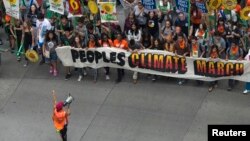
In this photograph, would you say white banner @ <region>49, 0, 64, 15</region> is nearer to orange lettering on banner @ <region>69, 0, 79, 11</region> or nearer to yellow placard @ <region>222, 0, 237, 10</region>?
orange lettering on banner @ <region>69, 0, 79, 11</region>

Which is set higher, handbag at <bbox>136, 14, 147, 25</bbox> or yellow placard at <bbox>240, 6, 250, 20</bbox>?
yellow placard at <bbox>240, 6, 250, 20</bbox>

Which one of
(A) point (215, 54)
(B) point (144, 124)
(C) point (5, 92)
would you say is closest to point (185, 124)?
(B) point (144, 124)

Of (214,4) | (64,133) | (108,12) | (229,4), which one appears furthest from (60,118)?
(229,4)

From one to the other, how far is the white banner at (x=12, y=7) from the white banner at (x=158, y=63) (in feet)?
5.26

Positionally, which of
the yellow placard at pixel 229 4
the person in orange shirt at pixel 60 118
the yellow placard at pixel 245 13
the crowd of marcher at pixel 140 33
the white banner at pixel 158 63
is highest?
the yellow placard at pixel 229 4

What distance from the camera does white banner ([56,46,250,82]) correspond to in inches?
575

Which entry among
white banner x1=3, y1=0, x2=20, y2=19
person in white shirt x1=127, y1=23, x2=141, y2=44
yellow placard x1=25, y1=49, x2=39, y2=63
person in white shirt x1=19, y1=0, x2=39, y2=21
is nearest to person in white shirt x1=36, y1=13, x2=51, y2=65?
yellow placard x1=25, y1=49, x2=39, y2=63

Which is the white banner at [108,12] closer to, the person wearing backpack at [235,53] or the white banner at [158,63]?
the white banner at [158,63]

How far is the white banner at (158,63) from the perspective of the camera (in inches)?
575

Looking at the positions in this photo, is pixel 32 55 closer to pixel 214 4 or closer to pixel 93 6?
pixel 93 6

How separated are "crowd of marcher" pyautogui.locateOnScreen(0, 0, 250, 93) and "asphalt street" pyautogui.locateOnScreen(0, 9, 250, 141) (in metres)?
0.33

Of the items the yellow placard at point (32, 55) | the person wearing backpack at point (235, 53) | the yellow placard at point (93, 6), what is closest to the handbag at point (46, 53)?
the yellow placard at point (32, 55)

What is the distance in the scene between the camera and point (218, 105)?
570 inches

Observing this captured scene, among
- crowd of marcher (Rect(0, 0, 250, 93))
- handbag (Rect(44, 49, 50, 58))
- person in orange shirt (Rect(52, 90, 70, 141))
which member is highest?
crowd of marcher (Rect(0, 0, 250, 93))
